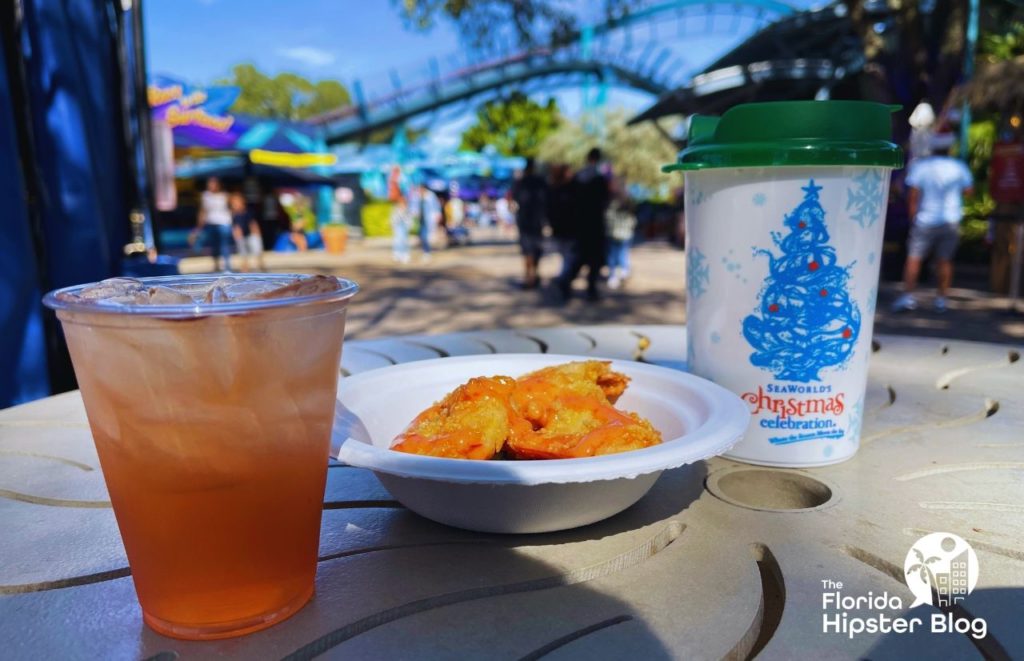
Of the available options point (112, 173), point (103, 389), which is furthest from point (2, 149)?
point (103, 389)

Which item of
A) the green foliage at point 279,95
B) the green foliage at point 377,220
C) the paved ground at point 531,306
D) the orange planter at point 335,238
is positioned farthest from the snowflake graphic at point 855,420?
the green foliage at point 279,95

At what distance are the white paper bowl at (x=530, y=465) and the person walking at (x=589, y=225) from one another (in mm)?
6083

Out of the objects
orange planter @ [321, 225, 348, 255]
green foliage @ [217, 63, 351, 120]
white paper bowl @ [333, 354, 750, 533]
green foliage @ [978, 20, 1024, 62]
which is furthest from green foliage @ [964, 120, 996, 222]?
green foliage @ [217, 63, 351, 120]

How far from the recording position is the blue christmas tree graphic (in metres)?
0.79

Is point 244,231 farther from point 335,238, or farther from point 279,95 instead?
point 279,95

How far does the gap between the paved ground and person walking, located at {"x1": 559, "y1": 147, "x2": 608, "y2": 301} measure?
0.90ft

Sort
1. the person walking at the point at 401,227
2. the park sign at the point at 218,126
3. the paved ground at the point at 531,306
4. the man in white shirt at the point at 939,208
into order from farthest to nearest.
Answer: the park sign at the point at 218,126, the person walking at the point at 401,227, the man in white shirt at the point at 939,208, the paved ground at the point at 531,306

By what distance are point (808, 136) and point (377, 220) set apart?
844 inches

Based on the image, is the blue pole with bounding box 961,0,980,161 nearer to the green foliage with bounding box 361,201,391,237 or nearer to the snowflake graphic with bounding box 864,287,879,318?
the snowflake graphic with bounding box 864,287,879,318

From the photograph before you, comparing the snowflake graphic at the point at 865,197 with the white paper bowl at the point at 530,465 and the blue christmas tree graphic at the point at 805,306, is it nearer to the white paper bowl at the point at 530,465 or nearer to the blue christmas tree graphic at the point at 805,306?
the blue christmas tree graphic at the point at 805,306

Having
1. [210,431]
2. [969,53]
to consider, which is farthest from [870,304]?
[969,53]

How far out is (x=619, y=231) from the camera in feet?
27.2

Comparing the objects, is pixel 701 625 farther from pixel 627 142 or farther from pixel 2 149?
pixel 627 142

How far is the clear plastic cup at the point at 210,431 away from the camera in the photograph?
48cm
